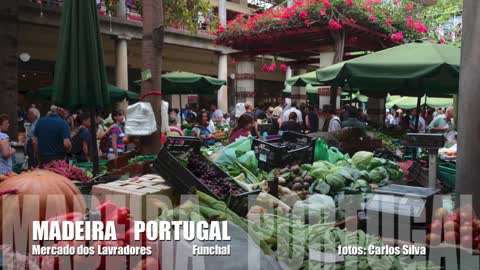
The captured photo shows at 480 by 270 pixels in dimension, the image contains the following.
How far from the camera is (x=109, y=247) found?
6.86 ft

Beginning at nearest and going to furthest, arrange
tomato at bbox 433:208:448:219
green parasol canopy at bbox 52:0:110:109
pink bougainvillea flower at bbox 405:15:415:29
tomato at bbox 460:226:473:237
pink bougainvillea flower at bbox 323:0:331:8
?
tomato at bbox 460:226:473:237 → tomato at bbox 433:208:448:219 → green parasol canopy at bbox 52:0:110:109 → pink bougainvillea flower at bbox 323:0:331:8 → pink bougainvillea flower at bbox 405:15:415:29

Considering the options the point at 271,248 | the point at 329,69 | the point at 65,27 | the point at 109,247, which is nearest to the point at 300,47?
the point at 329,69

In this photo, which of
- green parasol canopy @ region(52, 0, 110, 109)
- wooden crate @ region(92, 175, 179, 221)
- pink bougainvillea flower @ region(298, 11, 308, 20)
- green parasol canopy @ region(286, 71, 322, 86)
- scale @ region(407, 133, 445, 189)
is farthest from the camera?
green parasol canopy @ region(286, 71, 322, 86)

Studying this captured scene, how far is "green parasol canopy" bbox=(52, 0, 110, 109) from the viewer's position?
17.5 ft

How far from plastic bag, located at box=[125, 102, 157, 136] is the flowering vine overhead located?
6.29 meters

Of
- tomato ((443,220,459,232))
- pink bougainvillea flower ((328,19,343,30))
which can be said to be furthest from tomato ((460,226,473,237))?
pink bougainvillea flower ((328,19,343,30))

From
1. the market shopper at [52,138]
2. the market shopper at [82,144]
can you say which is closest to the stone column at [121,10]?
the market shopper at [82,144]

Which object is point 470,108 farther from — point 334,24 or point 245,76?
point 245,76

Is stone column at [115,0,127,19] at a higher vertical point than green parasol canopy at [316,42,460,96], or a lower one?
higher

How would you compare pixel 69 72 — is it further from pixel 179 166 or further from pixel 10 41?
pixel 10 41

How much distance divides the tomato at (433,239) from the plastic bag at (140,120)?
12.4 feet

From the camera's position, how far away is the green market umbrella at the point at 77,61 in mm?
5344

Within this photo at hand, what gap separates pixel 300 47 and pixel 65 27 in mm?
8753

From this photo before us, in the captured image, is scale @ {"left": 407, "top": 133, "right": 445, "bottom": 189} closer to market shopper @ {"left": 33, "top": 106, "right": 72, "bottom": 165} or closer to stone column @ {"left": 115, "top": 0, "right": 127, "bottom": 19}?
market shopper @ {"left": 33, "top": 106, "right": 72, "bottom": 165}
